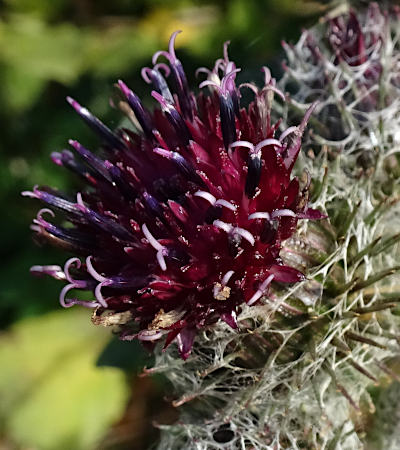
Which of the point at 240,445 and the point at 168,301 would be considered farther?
the point at 240,445

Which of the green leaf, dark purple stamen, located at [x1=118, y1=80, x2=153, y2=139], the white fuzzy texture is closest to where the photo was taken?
the white fuzzy texture

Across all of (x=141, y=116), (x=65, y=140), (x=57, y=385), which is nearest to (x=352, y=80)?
(x=141, y=116)

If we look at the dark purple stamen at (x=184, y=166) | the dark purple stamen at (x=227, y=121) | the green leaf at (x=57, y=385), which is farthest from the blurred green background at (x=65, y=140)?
the dark purple stamen at (x=184, y=166)

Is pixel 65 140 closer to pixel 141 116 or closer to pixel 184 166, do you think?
pixel 141 116

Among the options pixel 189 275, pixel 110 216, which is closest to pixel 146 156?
pixel 110 216

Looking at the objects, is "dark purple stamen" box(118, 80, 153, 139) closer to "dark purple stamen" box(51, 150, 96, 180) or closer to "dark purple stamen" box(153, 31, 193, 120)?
"dark purple stamen" box(153, 31, 193, 120)

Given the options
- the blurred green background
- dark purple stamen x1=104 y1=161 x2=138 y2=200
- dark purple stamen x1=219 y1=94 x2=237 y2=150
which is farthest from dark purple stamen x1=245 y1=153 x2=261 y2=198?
the blurred green background

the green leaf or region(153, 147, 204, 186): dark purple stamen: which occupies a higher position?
region(153, 147, 204, 186): dark purple stamen

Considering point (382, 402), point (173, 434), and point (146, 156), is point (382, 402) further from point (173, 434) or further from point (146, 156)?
point (146, 156)
